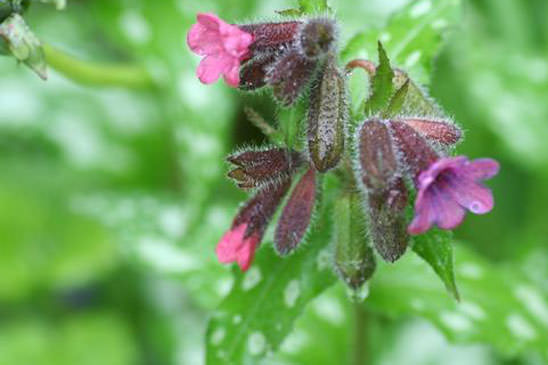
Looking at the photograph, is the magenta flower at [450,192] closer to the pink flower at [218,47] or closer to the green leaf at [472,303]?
the pink flower at [218,47]

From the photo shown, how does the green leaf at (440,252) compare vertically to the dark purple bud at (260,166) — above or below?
below

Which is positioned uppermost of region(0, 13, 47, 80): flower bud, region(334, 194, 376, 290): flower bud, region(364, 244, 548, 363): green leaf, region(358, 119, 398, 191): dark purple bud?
region(0, 13, 47, 80): flower bud

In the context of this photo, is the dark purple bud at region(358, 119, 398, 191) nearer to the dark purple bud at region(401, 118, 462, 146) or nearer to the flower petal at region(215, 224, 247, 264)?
the dark purple bud at region(401, 118, 462, 146)

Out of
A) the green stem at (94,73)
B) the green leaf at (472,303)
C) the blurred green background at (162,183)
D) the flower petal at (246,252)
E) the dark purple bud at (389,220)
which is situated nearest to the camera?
the dark purple bud at (389,220)

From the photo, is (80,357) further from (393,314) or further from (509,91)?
(509,91)

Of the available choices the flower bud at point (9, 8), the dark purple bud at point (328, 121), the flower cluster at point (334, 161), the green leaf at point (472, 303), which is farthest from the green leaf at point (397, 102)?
the flower bud at point (9, 8)

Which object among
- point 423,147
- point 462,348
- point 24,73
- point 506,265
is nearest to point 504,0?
point 506,265

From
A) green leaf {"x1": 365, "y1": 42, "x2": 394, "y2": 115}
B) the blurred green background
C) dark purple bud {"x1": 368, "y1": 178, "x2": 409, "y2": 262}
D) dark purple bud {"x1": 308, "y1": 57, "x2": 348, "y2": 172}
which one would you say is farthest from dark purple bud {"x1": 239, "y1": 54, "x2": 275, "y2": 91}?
the blurred green background
